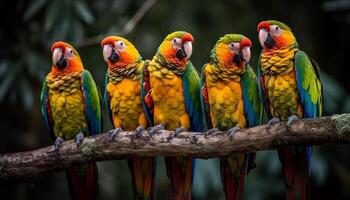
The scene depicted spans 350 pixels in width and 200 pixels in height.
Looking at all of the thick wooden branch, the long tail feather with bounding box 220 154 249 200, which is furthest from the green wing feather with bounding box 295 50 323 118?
the long tail feather with bounding box 220 154 249 200

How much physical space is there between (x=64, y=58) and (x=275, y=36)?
5.56 ft

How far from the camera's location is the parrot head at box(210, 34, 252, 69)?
431 centimetres

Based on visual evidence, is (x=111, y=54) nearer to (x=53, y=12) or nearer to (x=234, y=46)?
(x=234, y=46)

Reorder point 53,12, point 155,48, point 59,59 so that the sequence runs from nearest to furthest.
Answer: point 59,59, point 53,12, point 155,48

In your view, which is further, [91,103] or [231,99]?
[91,103]

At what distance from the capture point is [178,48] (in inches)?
174

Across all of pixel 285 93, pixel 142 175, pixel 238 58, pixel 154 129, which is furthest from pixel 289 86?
pixel 142 175

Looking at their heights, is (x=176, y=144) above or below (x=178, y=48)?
below

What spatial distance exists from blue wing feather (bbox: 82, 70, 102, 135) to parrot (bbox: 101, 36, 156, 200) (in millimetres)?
147

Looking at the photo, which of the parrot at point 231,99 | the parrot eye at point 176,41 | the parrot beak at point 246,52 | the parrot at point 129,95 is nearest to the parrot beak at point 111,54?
the parrot at point 129,95

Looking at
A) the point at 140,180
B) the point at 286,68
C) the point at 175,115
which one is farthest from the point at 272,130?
the point at 140,180

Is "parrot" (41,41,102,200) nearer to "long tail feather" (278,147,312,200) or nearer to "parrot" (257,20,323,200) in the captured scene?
"parrot" (257,20,323,200)

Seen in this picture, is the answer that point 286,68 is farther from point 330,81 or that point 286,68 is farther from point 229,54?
point 330,81

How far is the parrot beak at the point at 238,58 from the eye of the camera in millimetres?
4344
